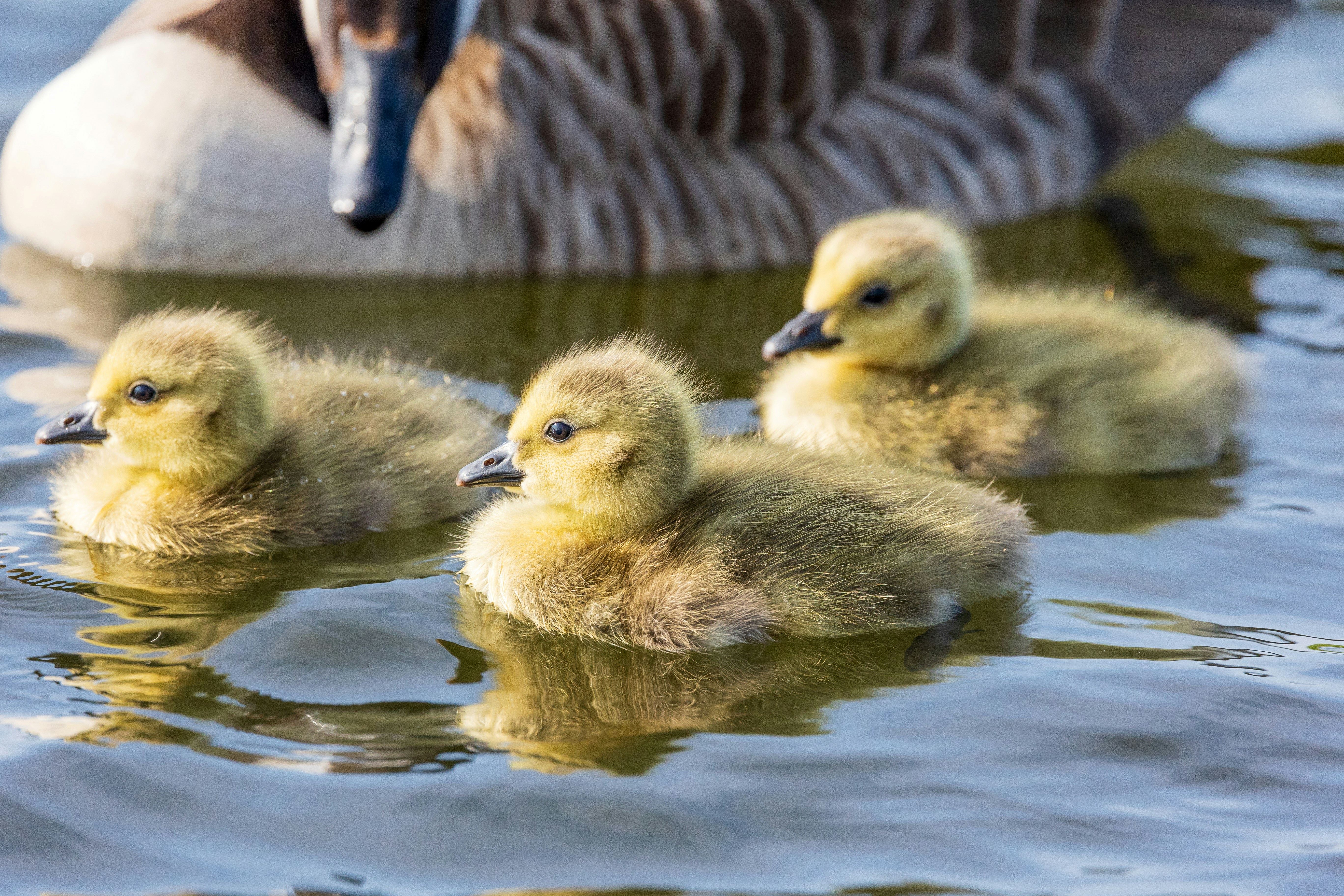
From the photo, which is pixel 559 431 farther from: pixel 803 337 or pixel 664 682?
pixel 803 337

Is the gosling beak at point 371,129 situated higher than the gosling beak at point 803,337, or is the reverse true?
the gosling beak at point 371,129

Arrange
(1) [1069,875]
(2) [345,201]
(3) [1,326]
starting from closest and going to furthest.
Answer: (1) [1069,875] → (2) [345,201] → (3) [1,326]

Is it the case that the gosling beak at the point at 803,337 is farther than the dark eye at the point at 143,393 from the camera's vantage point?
Yes

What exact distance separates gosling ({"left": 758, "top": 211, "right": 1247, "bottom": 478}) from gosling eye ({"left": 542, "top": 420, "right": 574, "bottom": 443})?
3.47 ft

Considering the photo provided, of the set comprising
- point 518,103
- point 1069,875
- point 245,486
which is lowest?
point 1069,875

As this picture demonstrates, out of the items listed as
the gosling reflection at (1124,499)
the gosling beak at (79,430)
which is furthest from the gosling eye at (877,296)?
the gosling beak at (79,430)

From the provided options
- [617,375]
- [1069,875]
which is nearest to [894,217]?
[617,375]

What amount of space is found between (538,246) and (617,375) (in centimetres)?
280

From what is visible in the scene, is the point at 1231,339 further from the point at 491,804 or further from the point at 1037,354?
the point at 491,804

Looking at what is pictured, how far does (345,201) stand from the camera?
5.71 meters

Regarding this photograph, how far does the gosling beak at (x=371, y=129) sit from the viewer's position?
18.8 feet

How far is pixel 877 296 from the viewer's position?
4949 mm

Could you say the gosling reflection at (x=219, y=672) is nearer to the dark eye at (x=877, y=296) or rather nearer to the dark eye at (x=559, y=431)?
the dark eye at (x=559, y=431)

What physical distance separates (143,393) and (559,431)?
1077 mm
